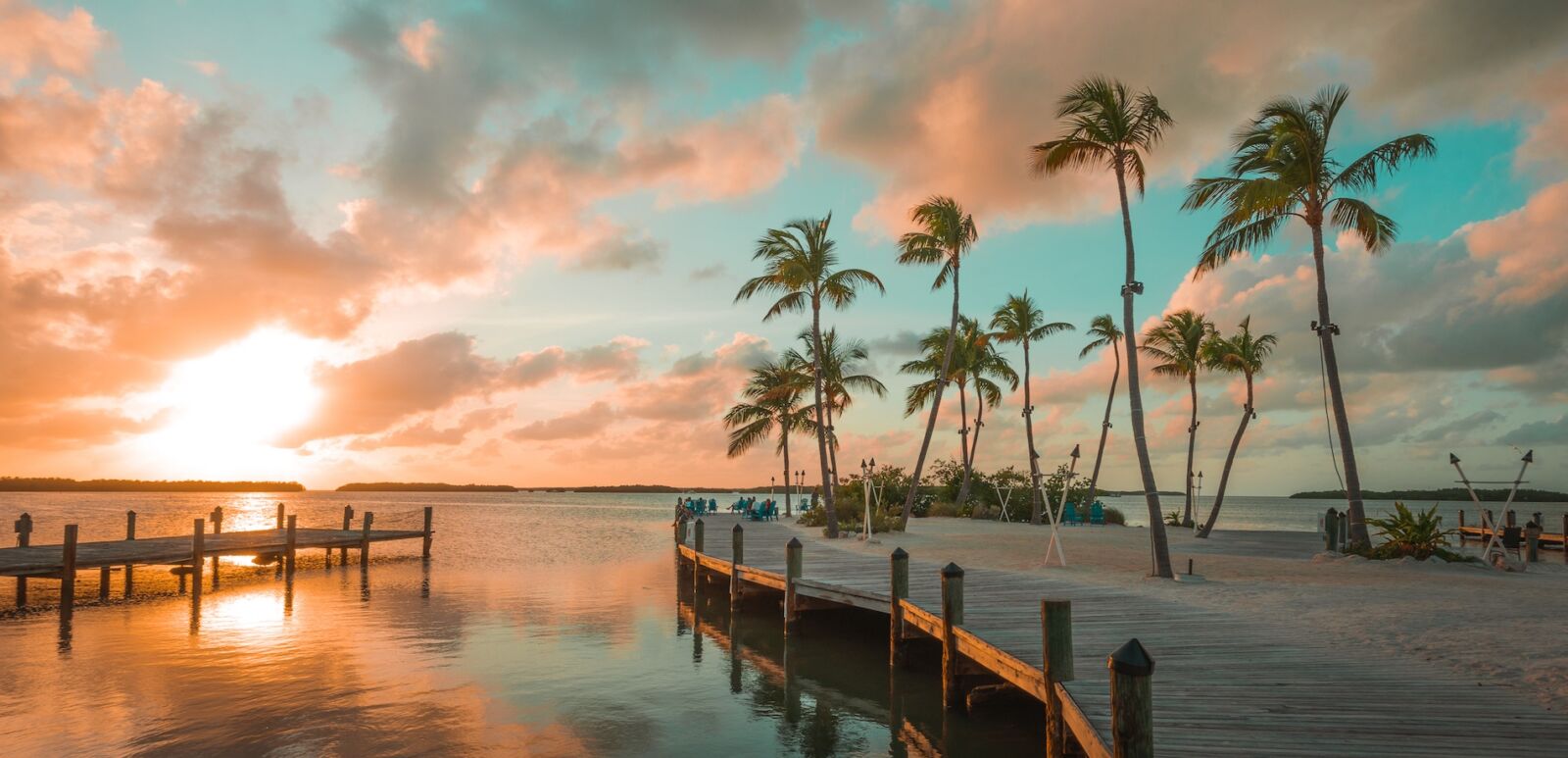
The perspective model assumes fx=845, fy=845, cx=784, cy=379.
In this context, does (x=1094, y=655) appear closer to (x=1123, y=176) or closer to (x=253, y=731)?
(x=253, y=731)

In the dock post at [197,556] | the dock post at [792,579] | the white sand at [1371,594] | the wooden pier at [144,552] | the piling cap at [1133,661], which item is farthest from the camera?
the dock post at [197,556]

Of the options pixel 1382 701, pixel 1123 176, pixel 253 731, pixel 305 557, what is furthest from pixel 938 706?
pixel 305 557

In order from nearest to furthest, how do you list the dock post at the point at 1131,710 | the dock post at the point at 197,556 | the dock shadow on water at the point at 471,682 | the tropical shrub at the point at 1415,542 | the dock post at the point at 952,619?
the dock post at the point at 1131,710, the dock shadow on water at the point at 471,682, the dock post at the point at 952,619, the tropical shrub at the point at 1415,542, the dock post at the point at 197,556

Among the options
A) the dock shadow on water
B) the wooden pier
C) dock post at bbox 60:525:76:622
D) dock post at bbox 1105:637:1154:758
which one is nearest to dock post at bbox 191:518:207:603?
the wooden pier

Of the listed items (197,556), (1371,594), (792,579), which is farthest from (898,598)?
(197,556)

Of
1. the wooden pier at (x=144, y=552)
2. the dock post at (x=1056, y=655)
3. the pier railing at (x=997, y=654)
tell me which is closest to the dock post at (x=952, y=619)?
the pier railing at (x=997, y=654)

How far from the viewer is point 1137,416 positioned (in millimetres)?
16906

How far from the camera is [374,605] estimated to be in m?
21.7

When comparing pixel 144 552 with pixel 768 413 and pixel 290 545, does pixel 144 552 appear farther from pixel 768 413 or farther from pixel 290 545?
pixel 768 413

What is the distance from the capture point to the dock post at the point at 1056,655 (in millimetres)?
7582

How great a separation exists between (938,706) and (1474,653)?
593 centimetres

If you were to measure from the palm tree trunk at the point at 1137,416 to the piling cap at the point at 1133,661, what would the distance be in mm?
11703

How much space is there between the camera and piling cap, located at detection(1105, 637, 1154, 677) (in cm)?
499

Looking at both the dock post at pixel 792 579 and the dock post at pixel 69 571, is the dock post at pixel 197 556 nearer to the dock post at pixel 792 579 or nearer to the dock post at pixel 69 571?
the dock post at pixel 69 571
